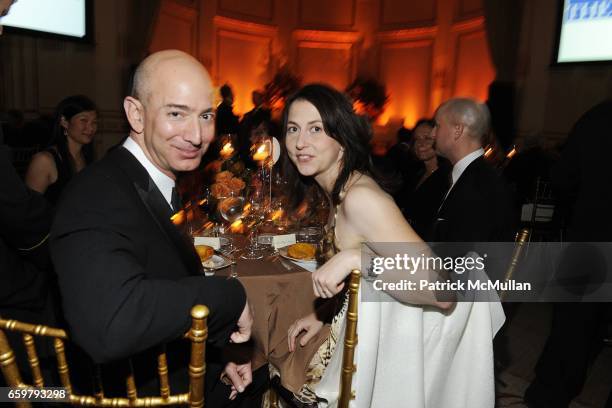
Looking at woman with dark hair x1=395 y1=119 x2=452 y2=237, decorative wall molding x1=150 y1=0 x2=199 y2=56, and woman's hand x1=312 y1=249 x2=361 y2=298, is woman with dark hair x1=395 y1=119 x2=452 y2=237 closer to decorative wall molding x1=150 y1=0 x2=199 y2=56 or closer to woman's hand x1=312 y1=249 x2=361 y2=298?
woman's hand x1=312 y1=249 x2=361 y2=298

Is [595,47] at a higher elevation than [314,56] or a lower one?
lower

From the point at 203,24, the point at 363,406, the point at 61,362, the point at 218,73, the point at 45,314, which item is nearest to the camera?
the point at 61,362

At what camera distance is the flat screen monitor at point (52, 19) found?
5.75 metres

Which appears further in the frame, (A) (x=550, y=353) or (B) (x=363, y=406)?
(A) (x=550, y=353)

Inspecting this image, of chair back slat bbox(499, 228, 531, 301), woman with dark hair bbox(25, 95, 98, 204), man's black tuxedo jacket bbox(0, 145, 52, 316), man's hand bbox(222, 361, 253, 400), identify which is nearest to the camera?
man's black tuxedo jacket bbox(0, 145, 52, 316)

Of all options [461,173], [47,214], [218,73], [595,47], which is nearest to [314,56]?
[218,73]

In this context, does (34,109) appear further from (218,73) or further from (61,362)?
(61,362)

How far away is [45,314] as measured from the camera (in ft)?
5.61

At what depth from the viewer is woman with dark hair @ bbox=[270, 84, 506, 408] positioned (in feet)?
4.42

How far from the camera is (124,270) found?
36.7 inches

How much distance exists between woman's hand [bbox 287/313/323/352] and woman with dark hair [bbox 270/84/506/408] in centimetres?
4

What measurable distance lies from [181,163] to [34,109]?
617 cm

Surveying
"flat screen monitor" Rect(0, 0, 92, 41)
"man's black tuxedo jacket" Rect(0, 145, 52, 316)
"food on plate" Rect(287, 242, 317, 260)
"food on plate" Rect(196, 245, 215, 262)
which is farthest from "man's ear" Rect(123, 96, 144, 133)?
"flat screen monitor" Rect(0, 0, 92, 41)

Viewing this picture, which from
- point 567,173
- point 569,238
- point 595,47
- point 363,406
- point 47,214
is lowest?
point 363,406
